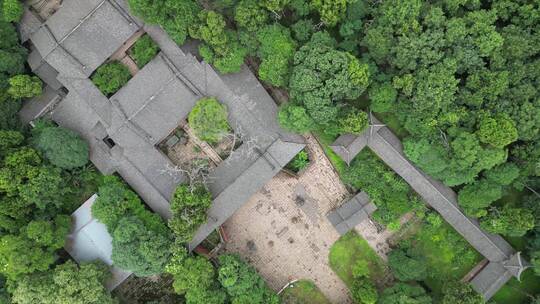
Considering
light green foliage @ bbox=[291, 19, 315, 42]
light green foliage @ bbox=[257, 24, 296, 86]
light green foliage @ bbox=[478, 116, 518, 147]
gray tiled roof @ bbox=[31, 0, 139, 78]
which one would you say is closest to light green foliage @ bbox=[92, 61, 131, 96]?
gray tiled roof @ bbox=[31, 0, 139, 78]

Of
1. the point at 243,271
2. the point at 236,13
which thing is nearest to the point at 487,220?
the point at 243,271

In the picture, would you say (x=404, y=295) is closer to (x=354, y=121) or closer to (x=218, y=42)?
(x=354, y=121)

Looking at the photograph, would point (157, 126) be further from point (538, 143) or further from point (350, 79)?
point (538, 143)

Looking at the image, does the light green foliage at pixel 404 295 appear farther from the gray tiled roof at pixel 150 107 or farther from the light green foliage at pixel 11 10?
the light green foliage at pixel 11 10

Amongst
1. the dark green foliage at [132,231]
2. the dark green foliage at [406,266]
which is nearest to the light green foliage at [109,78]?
the dark green foliage at [132,231]

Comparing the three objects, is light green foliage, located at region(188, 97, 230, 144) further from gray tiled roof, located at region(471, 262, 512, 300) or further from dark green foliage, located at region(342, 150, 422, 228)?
gray tiled roof, located at region(471, 262, 512, 300)

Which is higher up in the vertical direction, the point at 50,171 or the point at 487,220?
the point at 50,171

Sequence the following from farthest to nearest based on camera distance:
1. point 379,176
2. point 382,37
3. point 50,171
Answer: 1. point 379,176
2. point 50,171
3. point 382,37
